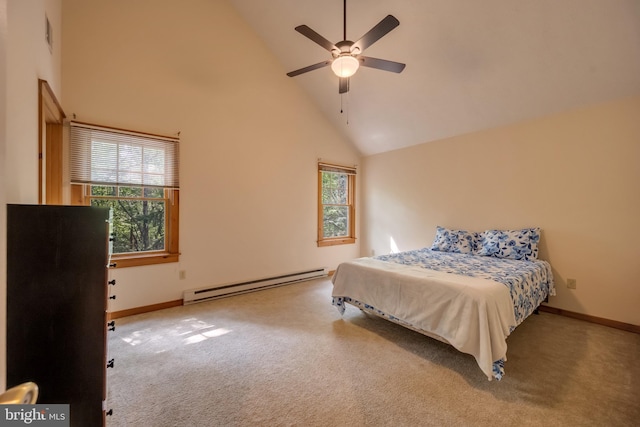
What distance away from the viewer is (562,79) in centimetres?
282

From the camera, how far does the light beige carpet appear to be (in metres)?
1.59

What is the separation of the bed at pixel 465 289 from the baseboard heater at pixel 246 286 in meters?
1.39

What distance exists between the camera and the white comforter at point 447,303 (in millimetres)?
1888

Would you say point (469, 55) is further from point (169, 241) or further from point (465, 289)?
point (169, 241)

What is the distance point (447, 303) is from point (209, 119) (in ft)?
11.3

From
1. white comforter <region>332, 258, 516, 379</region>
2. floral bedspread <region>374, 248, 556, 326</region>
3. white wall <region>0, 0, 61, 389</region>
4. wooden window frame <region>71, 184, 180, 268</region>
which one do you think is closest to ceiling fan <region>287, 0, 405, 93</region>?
white wall <region>0, 0, 61, 389</region>

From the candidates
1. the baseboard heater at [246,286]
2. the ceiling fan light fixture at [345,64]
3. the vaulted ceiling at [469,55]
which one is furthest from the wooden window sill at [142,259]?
the vaulted ceiling at [469,55]

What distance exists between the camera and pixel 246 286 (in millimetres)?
3811

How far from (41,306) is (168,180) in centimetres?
230

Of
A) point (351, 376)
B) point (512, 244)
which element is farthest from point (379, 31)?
point (512, 244)

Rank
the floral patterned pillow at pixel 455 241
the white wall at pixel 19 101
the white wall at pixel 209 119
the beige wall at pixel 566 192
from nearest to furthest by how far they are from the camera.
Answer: the white wall at pixel 19 101
the beige wall at pixel 566 192
the white wall at pixel 209 119
the floral patterned pillow at pixel 455 241

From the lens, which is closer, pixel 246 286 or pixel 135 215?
pixel 135 215

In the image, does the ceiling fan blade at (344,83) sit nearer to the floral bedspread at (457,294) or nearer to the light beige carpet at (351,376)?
the floral bedspread at (457,294)

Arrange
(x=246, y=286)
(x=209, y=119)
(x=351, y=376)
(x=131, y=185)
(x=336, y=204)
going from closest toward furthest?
(x=351, y=376)
(x=131, y=185)
(x=209, y=119)
(x=246, y=286)
(x=336, y=204)
